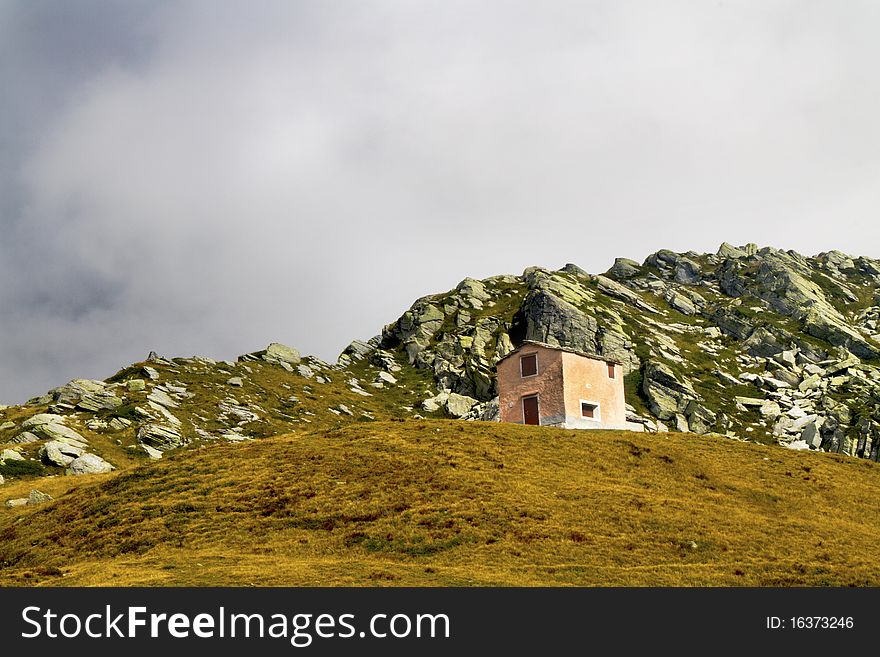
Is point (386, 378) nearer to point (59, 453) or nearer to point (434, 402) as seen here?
point (434, 402)

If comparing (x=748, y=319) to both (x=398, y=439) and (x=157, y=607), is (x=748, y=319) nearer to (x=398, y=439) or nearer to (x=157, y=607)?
(x=398, y=439)

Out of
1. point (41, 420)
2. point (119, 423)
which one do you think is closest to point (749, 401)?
point (119, 423)

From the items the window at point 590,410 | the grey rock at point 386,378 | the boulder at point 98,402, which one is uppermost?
the grey rock at point 386,378

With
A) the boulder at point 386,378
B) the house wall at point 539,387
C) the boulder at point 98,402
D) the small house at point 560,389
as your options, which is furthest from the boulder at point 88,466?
the boulder at point 386,378

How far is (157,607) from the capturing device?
23.3 metres

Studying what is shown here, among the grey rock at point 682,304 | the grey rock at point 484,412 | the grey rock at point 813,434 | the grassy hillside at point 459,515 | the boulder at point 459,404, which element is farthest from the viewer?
the grey rock at point 682,304

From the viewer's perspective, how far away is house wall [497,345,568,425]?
65688mm

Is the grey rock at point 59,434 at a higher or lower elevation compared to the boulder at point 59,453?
higher

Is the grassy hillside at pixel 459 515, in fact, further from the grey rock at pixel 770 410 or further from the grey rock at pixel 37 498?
the grey rock at pixel 770 410

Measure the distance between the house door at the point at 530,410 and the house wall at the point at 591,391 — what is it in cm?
327

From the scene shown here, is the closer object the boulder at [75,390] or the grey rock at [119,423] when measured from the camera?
the grey rock at [119,423]

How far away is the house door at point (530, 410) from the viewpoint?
220 ft

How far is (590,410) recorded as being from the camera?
67.6m

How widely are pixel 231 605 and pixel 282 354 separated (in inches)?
4886
